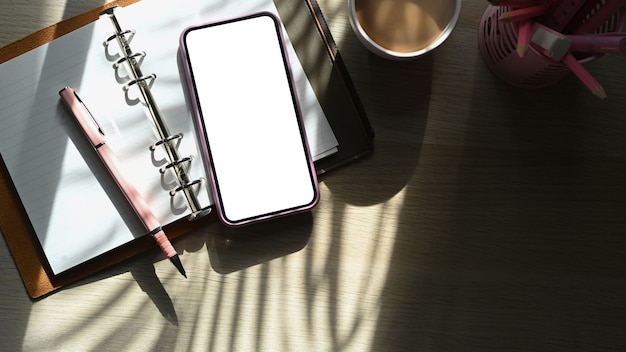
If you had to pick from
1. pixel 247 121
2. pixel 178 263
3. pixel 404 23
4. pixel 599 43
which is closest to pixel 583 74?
pixel 599 43

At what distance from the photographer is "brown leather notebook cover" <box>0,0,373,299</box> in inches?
26.3

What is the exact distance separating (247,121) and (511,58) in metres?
0.30

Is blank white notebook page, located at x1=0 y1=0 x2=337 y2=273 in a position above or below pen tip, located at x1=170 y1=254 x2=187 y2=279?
above

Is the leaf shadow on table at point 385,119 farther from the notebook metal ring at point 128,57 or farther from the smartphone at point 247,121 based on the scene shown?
the notebook metal ring at point 128,57

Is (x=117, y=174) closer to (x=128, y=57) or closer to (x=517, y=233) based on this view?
(x=128, y=57)

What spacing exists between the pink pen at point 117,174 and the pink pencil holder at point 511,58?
0.42 metres

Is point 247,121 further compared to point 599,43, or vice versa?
point 247,121

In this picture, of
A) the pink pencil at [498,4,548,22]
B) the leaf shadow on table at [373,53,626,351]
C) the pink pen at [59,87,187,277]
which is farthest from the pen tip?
the pink pencil at [498,4,548,22]

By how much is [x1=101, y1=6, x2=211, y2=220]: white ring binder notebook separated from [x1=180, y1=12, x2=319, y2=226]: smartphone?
0.08 ft

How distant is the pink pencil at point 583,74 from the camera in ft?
1.80

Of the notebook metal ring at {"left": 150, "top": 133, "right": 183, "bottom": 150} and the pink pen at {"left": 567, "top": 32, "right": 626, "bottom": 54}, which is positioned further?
the notebook metal ring at {"left": 150, "top": 133, "right": 183, "bottom": 150}

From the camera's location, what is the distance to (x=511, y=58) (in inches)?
26.6

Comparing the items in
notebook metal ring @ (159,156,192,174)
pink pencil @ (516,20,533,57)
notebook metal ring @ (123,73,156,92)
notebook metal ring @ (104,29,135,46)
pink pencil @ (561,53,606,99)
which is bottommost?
notebook metal ring @ (159,156,192,174)

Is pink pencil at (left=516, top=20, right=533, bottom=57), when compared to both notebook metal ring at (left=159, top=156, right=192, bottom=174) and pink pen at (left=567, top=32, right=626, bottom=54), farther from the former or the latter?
notebook metal ring at (left=159, top=156, right=192, bottom=174)
